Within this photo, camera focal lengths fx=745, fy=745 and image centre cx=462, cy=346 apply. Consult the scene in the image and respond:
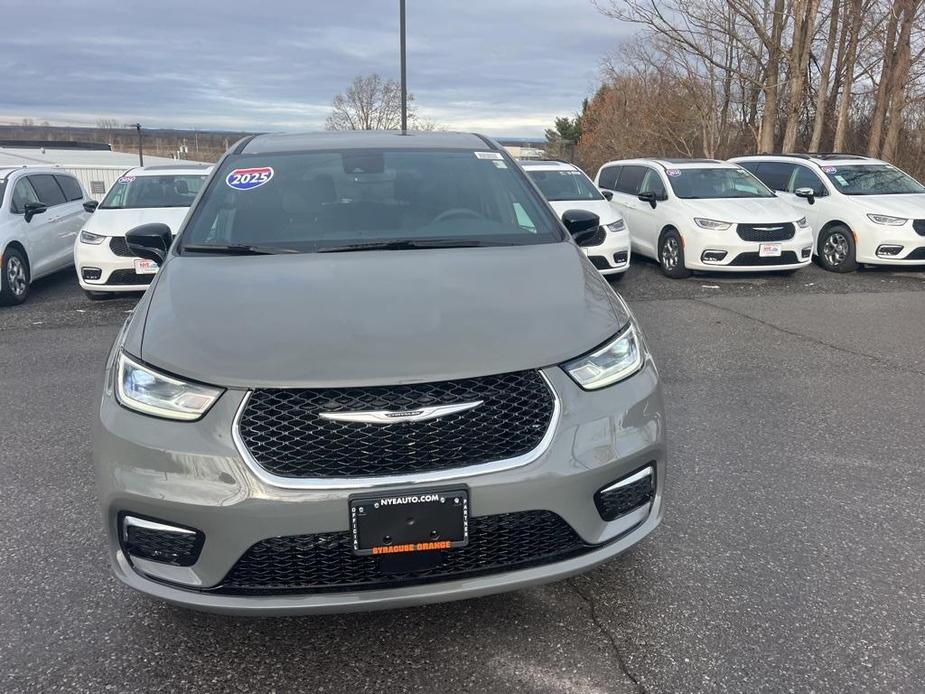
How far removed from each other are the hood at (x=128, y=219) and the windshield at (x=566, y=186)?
482 centimetres

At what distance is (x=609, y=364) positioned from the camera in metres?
2.49

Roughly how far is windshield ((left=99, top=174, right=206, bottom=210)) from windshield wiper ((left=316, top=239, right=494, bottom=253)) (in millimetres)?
6905

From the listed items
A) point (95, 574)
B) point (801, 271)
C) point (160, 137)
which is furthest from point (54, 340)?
point (160, 137)

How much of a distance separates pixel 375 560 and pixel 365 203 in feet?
6.29

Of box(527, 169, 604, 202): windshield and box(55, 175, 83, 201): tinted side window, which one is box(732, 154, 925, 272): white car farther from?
box(55, 175, 83, 201): tinted side window

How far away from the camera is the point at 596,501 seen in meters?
2.33

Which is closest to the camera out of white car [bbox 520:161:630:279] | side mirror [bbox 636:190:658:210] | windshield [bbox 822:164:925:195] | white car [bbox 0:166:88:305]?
white car [bbox 0:166:88:305]

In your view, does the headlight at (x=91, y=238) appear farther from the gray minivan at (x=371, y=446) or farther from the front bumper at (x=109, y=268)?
the gray minivan at (x=371, y=446)

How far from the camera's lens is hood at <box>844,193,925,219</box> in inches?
396

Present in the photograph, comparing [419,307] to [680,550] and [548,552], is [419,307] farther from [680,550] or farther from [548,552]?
[680,550]

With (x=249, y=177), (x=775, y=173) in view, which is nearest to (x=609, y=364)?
(x=249, y=177)

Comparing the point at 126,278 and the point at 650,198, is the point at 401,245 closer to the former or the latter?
the point at 126,278

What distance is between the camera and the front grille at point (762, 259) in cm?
970

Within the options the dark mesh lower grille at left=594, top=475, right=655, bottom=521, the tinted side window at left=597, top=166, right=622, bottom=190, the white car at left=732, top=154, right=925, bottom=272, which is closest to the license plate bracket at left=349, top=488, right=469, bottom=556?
the dark mesh lower grille at left=594, top=475, right=655, bottom=521
